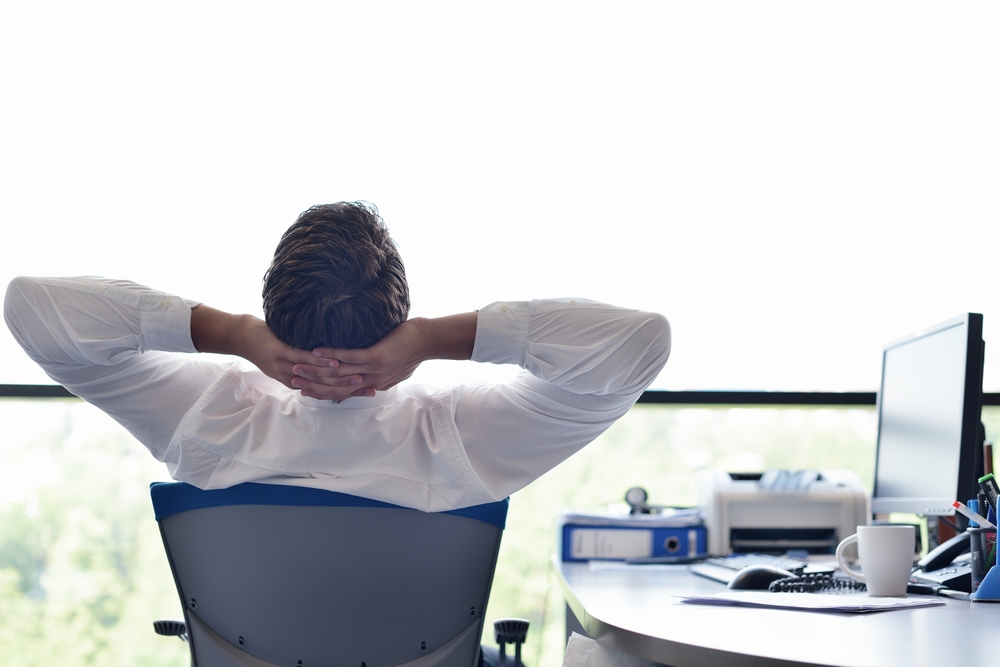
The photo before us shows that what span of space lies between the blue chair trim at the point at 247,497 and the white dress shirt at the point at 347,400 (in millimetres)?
56

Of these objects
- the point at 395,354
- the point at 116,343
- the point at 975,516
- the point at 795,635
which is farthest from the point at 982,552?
the point at 116,343

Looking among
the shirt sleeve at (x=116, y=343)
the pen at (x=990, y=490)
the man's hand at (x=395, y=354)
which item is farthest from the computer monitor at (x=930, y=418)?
the shirt sleeve at (x=116, y=343)

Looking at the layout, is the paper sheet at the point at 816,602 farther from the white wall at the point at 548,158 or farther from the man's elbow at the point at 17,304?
the white wall at the point at 548,158

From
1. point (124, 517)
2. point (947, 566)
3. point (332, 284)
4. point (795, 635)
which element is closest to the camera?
point (795, 635)

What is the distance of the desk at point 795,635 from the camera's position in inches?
29.2

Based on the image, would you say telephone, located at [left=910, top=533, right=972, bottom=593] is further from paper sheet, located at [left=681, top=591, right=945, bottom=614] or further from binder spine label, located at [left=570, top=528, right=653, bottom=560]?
binder spine label, located at [left=570, top=528, right=653, bottom=560]

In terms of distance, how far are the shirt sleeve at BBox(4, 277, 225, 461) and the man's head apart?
0.61ft

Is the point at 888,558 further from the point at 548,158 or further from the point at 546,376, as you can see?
the point at 548,158

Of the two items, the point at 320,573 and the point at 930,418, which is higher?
the point at 930,418

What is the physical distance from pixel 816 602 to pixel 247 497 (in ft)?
2.68

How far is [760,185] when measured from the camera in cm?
250

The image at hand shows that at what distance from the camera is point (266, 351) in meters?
1.03

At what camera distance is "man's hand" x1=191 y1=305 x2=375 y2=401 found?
100cm

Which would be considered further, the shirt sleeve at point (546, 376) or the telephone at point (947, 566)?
the telephone at point (947, 566)
